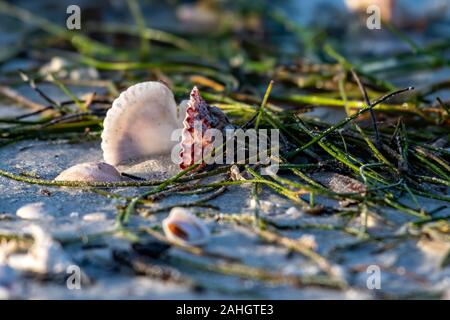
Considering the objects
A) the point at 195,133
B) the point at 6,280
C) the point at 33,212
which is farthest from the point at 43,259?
the point at 195,133

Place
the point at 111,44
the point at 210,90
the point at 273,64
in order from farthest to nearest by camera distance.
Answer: the point at 111,44
the point at 273,64
the point at 210,90

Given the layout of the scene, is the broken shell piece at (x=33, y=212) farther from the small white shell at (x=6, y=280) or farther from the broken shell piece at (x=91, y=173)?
the small white shell at (x=6, y=280)

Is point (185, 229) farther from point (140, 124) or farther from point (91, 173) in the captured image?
point (140, 124)

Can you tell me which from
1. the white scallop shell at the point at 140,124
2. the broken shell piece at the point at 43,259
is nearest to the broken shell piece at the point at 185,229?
the broken shell piece at the point at 43,259

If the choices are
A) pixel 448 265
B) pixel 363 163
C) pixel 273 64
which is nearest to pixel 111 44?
pixel 273 64

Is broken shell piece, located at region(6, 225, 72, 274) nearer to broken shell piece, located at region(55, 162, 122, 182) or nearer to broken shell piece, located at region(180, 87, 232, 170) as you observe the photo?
broken shell piece, located at region(55, 162, 122, 182)
